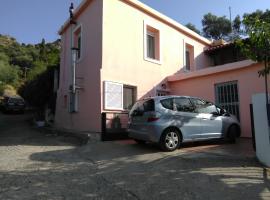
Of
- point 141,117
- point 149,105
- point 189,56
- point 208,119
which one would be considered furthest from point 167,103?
point 189,56

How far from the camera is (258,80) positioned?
1062 cm

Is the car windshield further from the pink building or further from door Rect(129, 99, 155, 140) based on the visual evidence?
door Rect(129, 99, 155, 140)

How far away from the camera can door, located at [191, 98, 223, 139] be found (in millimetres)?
8719

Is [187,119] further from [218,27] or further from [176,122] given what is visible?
[218,27]

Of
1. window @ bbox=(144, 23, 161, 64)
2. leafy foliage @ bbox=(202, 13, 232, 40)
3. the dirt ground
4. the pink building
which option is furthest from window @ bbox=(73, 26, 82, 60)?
leafy foliage @ bbox=(202, 13, 232, 40)

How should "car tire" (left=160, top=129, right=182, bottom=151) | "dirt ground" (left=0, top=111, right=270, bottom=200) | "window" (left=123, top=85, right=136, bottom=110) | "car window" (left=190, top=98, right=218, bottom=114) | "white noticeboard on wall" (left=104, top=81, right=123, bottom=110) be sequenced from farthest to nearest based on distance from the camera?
1. "window" (left=123, top=85, right=136, bottom=110)
2. "white noticeboard on wall" (left=104, top=81, right=123, bottom=110)
3. "car window" (left=190, top=98, right=218, bottom=114)
4. "car tire" (left=160, top=129, right=182, bottom=151)
5. "dirt ground" (left=0, top=111, right=270, bottom=200)

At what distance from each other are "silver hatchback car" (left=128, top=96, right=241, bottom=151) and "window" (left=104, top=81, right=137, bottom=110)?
95.9 inches

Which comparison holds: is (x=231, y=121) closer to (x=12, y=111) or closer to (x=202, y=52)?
(x=202, y=52)

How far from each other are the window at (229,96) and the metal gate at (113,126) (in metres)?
4.45

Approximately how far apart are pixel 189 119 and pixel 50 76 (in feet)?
39.0

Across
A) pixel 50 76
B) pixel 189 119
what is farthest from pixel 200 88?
pixel 50 76

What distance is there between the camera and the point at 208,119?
884cm

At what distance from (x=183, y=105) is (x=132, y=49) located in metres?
4.84

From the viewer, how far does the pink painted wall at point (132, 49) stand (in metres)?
11.4
